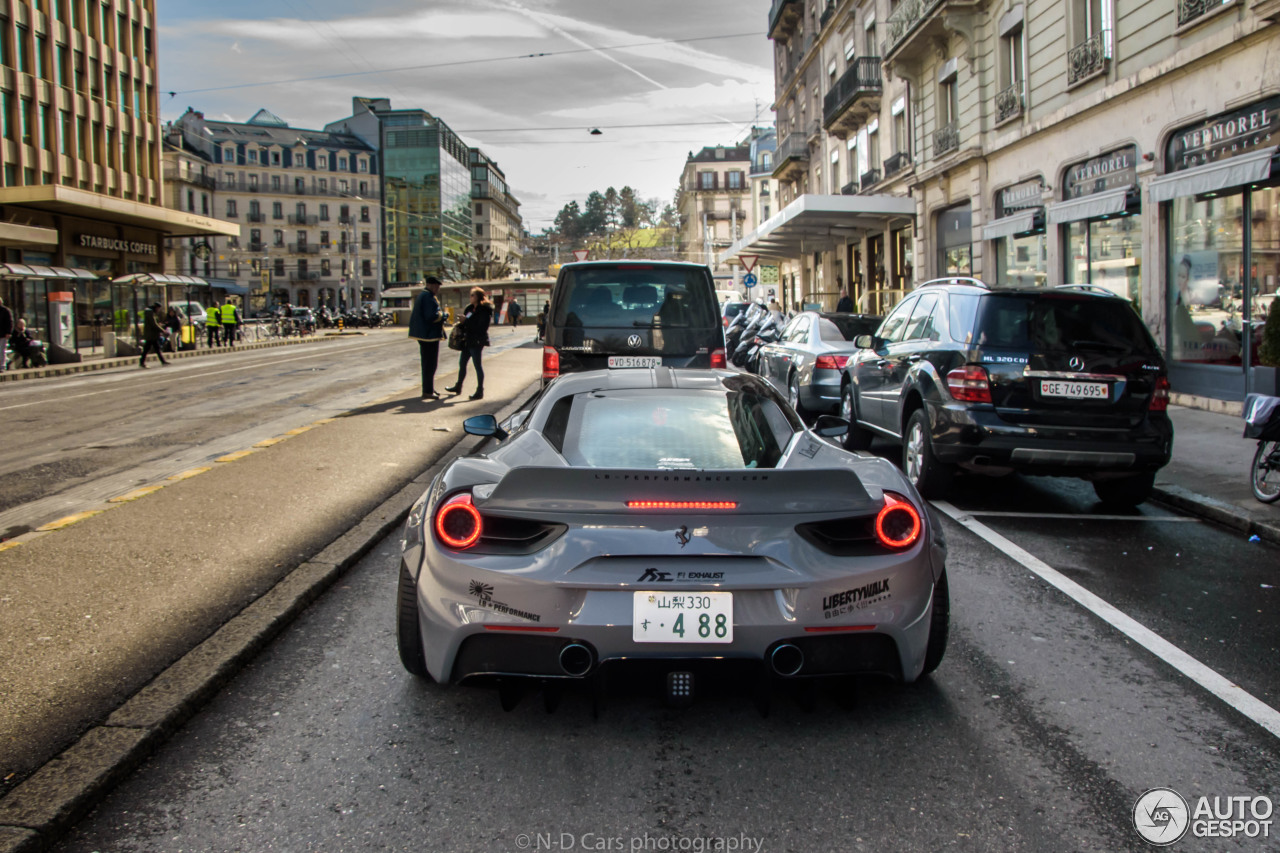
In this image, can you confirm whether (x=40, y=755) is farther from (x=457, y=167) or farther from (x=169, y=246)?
(x=457, y=167)

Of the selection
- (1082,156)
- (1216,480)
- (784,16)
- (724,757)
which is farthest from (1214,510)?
(784,16)

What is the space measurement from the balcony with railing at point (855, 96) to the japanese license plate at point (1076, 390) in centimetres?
2516

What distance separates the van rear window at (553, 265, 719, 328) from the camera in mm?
10531

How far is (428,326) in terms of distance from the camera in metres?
14.7

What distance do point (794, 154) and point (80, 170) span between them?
29.0m

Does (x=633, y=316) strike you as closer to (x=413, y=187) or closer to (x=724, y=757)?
(x=724, y=757)

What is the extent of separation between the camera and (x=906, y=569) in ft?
11.1

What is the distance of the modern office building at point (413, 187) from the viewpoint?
106 metres

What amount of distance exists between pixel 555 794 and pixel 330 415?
1108cm

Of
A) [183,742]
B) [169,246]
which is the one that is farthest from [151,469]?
[169,246]

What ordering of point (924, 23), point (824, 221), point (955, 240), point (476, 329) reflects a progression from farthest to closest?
point (824, 221)
point (955, 240)
point (924, 23)
point (476, 329)

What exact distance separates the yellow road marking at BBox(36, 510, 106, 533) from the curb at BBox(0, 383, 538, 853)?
2116mm

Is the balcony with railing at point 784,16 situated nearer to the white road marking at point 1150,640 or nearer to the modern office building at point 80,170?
the modern office building at point 80,170

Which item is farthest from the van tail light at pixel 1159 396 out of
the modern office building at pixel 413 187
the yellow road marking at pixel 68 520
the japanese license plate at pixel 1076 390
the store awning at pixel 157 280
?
Answer: the modern office building at pixel 413 187
